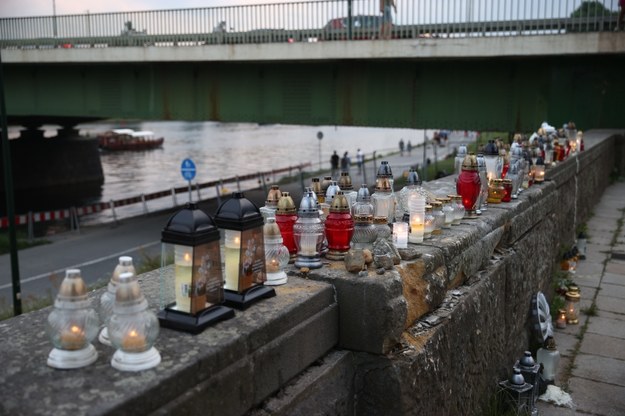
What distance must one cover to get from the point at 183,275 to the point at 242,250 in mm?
348

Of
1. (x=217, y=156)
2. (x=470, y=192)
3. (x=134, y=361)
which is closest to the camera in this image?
(x=134, y=361)

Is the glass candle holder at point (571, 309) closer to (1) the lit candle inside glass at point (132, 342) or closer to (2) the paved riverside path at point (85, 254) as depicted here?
(1) the lit candle inside glass at point (132, 342)

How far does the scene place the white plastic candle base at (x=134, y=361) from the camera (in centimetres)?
207

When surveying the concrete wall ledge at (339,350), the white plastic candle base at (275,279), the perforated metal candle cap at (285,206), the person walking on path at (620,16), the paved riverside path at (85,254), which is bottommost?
the paved riverside path at (85,254)

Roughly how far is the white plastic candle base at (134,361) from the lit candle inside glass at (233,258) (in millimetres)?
647

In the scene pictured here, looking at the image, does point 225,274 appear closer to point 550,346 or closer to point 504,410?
point 504,410

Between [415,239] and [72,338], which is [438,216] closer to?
[415,239]

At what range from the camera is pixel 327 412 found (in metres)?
2.76

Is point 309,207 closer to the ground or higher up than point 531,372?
higher up

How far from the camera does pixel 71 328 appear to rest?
2094 millimetres

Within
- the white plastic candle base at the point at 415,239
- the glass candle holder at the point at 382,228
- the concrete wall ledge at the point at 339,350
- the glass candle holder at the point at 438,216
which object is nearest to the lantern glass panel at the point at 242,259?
the concrete wall ledge at the point at 339,350

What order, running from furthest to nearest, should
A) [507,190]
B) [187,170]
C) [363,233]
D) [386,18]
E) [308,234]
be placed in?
[187,170] → [386,18] → [507,190] → [363,233] → [308,234]

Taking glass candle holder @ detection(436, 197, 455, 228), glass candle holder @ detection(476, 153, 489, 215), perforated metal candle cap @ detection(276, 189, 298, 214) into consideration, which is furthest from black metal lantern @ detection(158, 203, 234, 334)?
glass candle holder @ detection(476, 153, 489, 215)

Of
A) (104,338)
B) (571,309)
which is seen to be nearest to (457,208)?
(571,309)
